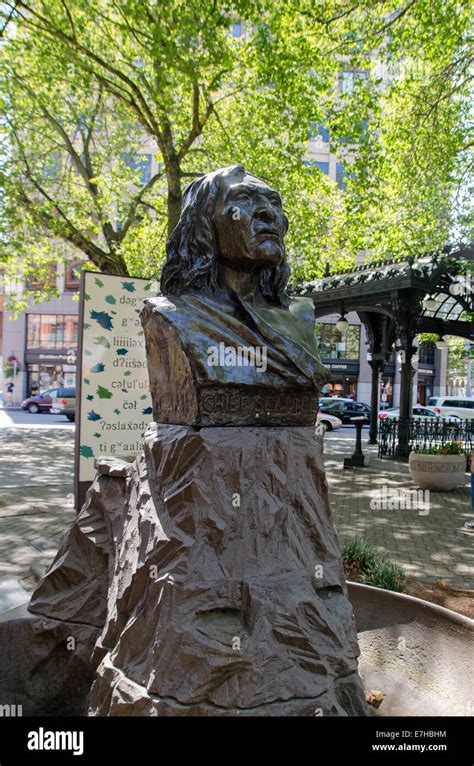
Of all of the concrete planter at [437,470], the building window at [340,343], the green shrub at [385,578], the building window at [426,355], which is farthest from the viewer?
the building window at [426,355]

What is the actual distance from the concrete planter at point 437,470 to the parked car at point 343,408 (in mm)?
14423

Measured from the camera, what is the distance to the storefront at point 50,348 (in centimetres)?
3650

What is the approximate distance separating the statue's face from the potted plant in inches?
344

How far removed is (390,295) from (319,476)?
12247 mm

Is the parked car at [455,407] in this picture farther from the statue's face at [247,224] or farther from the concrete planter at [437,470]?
the statue's face at [247,224]

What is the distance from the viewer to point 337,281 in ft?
49.3

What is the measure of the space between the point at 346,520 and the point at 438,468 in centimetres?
359

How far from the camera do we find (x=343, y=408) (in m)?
26.2

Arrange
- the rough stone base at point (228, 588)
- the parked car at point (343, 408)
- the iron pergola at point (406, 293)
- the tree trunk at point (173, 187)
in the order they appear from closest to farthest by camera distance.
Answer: the rough stone base at point (228, 588), the tree trunk at point (173, 187), the iron pergola at point (406, 293), the parked car at point (343, 408)

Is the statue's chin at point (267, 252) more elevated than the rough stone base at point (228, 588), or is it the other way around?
the statue's chin at point (267, 252)

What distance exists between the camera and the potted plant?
1054cm

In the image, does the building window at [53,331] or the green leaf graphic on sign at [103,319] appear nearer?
the green leaf graphic on sign at [103,319]

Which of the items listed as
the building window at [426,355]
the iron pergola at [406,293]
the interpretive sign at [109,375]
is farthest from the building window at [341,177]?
the building window at [426,355]

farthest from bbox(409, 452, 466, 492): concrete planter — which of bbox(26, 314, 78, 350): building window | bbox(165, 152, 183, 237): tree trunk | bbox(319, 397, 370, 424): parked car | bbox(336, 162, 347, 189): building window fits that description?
bbox(26, 314, 78, 350): building window
